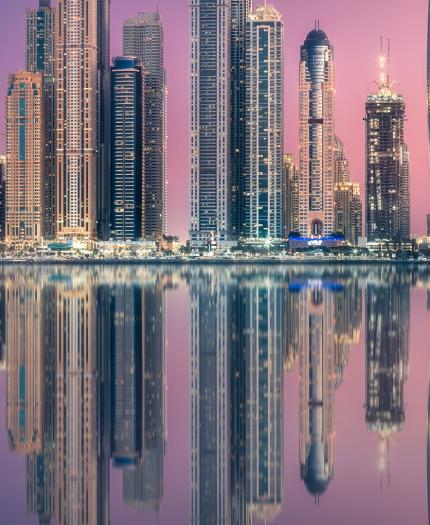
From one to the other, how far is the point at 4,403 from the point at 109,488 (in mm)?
6878

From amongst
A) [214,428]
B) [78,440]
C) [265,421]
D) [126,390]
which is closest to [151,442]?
[78,440]

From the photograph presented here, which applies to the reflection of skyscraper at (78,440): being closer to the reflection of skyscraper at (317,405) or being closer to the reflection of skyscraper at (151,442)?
the reflection of skyscraper at (151,442)

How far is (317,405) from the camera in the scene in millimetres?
21000

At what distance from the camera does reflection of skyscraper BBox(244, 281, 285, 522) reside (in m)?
14.3

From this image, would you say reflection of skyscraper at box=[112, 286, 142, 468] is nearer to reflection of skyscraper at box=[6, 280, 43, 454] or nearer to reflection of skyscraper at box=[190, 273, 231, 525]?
reflection of skyscraper at box=[190, 273, 231, 525]

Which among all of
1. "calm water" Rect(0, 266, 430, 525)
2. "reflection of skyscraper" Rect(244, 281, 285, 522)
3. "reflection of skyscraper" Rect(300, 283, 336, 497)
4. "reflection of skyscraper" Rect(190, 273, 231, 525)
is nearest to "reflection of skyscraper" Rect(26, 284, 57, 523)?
"calm water" Rect(0, 266, 430, 525)

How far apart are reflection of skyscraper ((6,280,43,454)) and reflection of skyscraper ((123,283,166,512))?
6.64ft

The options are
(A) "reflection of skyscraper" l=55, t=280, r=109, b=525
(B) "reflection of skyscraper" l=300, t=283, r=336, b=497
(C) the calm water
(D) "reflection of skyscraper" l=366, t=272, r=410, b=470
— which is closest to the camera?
(A) "reflection of skyscraper" l=55, t=280, r=109, b=525

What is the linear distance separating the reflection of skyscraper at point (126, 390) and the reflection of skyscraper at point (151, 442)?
16cm

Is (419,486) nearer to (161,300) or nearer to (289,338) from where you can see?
(289,338)

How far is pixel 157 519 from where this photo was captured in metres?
13.5

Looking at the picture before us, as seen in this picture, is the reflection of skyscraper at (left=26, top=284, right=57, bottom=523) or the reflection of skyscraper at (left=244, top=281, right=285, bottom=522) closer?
the reflection of skyscraper at (left=26, top=284, right=57, bottom=523)

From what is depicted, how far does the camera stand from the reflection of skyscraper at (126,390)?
16.5 metres

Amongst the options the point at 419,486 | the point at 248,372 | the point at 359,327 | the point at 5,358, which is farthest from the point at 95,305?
the point at 419,486
